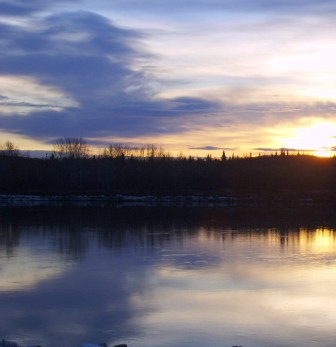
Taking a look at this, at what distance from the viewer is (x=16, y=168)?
7456 centimetres

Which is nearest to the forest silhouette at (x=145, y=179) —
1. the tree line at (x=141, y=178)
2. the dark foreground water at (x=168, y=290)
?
the tree line at (x=141, y=178)

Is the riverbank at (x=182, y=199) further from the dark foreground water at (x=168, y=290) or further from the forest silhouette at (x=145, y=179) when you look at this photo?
the dark foreground water at (x=168, y=290)

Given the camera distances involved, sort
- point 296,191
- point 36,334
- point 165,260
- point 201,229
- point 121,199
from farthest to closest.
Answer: point 296,191 → point 121,199 → point 201,229 → point 165,260 → point 36,334

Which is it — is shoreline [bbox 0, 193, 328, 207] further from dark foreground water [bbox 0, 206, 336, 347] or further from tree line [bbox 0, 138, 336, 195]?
dark foreground water [bbox 0, 206, 336, 347]

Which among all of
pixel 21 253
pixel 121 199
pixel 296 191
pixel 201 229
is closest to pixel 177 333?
pixel 21 253

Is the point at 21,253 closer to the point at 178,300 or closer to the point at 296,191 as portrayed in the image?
the point at 178,300

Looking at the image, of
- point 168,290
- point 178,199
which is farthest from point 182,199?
point 168,290

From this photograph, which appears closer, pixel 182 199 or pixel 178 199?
pixel 178 199

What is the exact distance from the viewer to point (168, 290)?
11.4 metres

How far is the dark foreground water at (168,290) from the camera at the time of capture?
8.44 m

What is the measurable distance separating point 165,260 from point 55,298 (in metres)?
5.07

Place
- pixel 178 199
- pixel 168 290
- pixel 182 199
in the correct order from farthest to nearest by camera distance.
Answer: pixel 182 199, pixel 178 199, pixel 168 290

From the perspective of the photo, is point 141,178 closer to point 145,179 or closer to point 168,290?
point 145,179

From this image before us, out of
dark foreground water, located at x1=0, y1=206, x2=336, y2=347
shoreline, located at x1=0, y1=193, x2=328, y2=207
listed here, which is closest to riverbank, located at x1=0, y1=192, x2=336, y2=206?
shoreline, located at x1=0, y1=193, x2=328, y2=207
